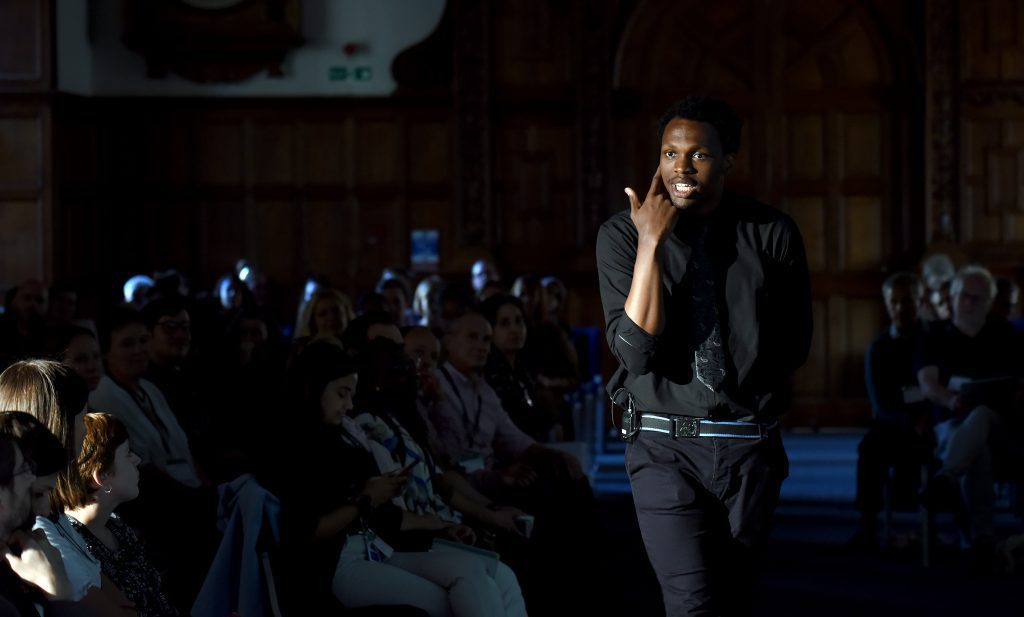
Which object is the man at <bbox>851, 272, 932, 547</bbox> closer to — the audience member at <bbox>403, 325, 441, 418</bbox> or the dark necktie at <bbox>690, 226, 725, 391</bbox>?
the audience member at <bbox>403, 325, 441, 418</bbox>

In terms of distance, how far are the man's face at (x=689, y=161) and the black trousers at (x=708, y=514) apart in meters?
0.50

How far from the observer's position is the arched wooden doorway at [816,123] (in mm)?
12289

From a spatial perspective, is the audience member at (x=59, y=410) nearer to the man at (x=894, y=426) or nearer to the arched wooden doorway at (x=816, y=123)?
the man at (x=894, y=426)

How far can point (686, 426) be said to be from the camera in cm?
296

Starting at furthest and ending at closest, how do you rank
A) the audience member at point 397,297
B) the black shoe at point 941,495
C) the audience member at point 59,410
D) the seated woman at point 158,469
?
the audience member at point 397,297
the black shoe at point 941,495
the seated woman at point 158,469
the audience member at point 59,410

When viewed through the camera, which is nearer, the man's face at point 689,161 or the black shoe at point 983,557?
the man's face at point 689,161

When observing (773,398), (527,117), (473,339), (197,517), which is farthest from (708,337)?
(527,117)

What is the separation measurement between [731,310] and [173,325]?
11.4 ft

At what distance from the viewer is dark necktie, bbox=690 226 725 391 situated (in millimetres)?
2945

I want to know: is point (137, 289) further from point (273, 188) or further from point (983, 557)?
point (983, 557)

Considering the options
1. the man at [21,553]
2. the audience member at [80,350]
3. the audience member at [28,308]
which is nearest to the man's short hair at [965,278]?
the audience member at [80,350]

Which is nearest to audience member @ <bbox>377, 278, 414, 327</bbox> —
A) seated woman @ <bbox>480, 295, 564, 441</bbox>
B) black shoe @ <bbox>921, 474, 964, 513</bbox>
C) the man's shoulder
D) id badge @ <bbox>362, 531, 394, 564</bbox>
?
seated woman @ <bbox>480, 295, 564, 441</bbox>

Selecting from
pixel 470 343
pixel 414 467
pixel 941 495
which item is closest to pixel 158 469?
pixel 414 467

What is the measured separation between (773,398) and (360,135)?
9.79 metres
